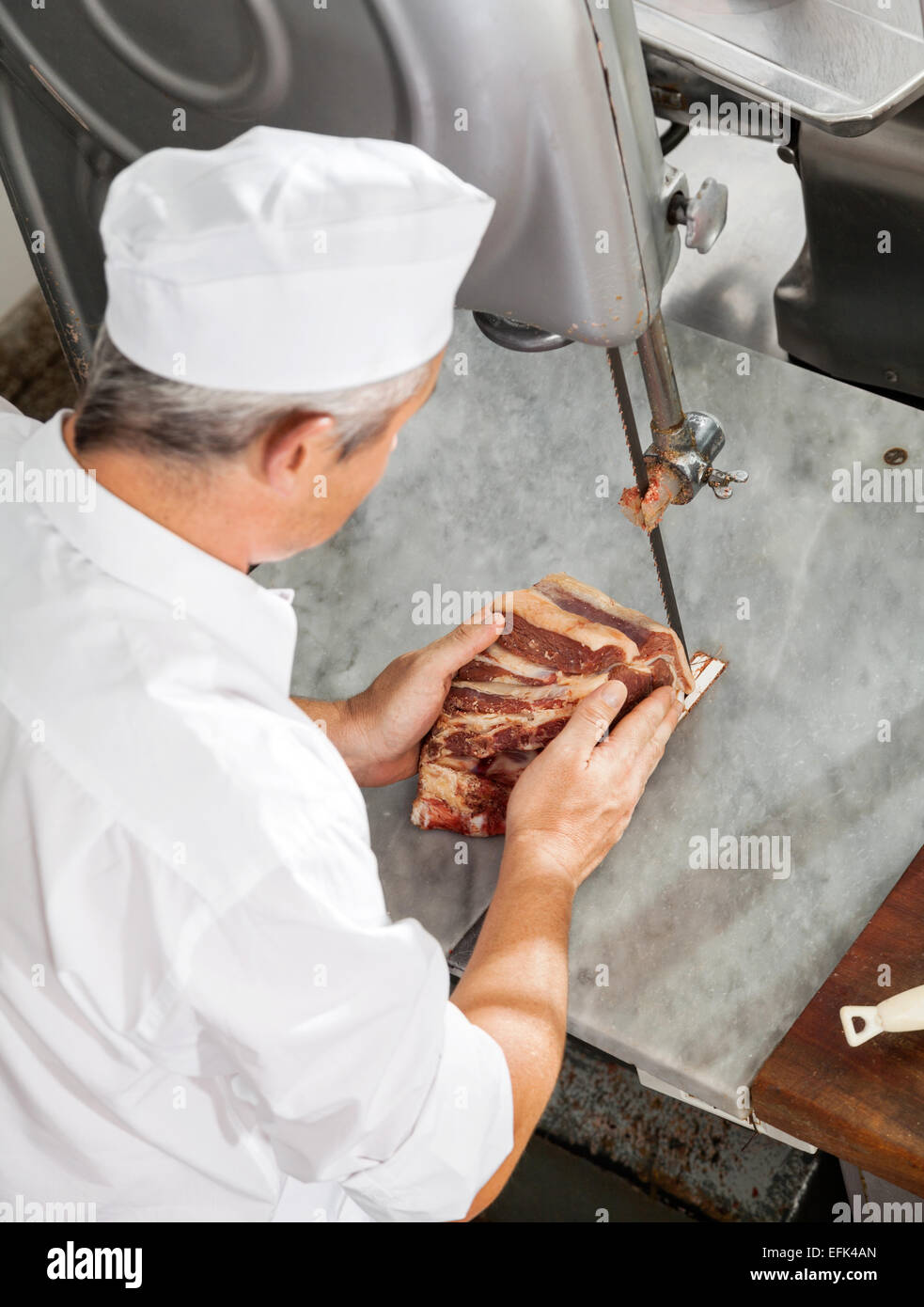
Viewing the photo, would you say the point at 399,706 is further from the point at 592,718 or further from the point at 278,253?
the point at 278,253

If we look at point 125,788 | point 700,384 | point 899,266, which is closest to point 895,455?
point 700,384

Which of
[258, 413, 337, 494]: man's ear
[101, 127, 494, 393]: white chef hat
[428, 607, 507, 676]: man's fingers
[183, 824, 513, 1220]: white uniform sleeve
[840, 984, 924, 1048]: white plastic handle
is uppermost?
[101, 127, 494, 393]: white chef hat

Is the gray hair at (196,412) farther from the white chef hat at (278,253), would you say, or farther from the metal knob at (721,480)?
the metal knob at (721,480)

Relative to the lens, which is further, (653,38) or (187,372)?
(653,38)

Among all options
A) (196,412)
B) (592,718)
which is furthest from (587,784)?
(196,412)

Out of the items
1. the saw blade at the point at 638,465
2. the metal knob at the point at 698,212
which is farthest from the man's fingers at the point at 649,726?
the metal knob at the point at 698,212

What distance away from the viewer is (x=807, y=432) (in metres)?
1.77

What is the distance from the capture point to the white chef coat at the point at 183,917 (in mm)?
893

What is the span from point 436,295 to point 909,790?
2.84 feet

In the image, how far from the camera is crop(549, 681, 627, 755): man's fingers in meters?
1.45

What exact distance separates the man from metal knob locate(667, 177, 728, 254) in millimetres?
220

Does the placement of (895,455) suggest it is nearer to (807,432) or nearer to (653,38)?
(807,432)

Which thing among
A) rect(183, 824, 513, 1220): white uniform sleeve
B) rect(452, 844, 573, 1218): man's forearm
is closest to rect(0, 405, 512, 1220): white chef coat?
rect(183, 824, 513, 1220): white uniform sleeve

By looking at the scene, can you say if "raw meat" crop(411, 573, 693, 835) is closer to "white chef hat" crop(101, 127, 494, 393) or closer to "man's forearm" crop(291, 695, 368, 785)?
"man's forearm" crop(291, 695, 368, 785)
